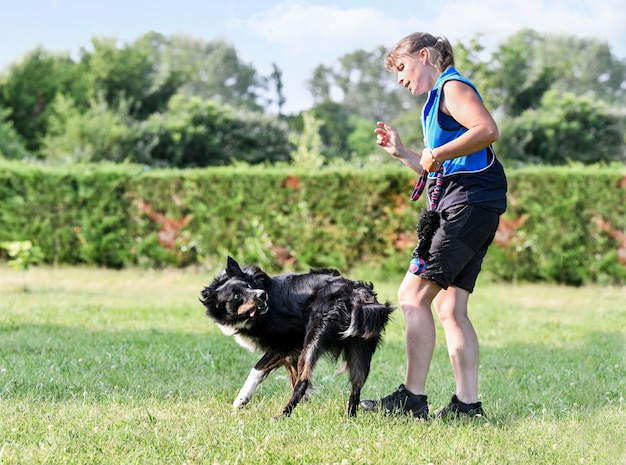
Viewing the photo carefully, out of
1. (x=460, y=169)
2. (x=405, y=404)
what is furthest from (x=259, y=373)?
(x=460, y=169)

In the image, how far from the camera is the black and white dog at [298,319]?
406cm

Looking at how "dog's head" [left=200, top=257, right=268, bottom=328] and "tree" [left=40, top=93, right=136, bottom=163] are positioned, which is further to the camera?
"tree" [left=40, top=93, right=136, bottom=163]

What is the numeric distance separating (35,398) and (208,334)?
2656 millimetres

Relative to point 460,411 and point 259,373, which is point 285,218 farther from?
point 460,411

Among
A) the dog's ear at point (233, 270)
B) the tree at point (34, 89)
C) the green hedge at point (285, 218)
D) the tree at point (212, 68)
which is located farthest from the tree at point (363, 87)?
the dog's ear at point (233, 270)

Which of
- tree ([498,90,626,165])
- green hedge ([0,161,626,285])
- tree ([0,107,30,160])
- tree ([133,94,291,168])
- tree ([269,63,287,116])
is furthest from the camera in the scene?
tree ([269,63,287,116])

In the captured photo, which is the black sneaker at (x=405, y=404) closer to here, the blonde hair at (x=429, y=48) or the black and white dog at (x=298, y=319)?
the black and white dog at (x=298, y=319)

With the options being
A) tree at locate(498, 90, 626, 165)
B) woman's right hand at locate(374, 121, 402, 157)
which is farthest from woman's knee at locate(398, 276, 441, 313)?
tree at locate(498, 90, 626, 165)

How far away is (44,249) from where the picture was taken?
12773 mm

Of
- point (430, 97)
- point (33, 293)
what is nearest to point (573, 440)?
point (430, 97)

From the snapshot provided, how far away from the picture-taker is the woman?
3.69m

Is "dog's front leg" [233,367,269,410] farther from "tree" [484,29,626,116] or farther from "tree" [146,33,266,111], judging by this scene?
"tree" [146,33,266,111]

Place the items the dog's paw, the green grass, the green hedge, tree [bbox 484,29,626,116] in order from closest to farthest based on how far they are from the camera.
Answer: the green grass, the dog's paw, the green hedge, tree [bbox 484,29,626,116]

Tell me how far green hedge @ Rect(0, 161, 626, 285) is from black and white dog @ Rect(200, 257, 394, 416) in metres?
7.09
